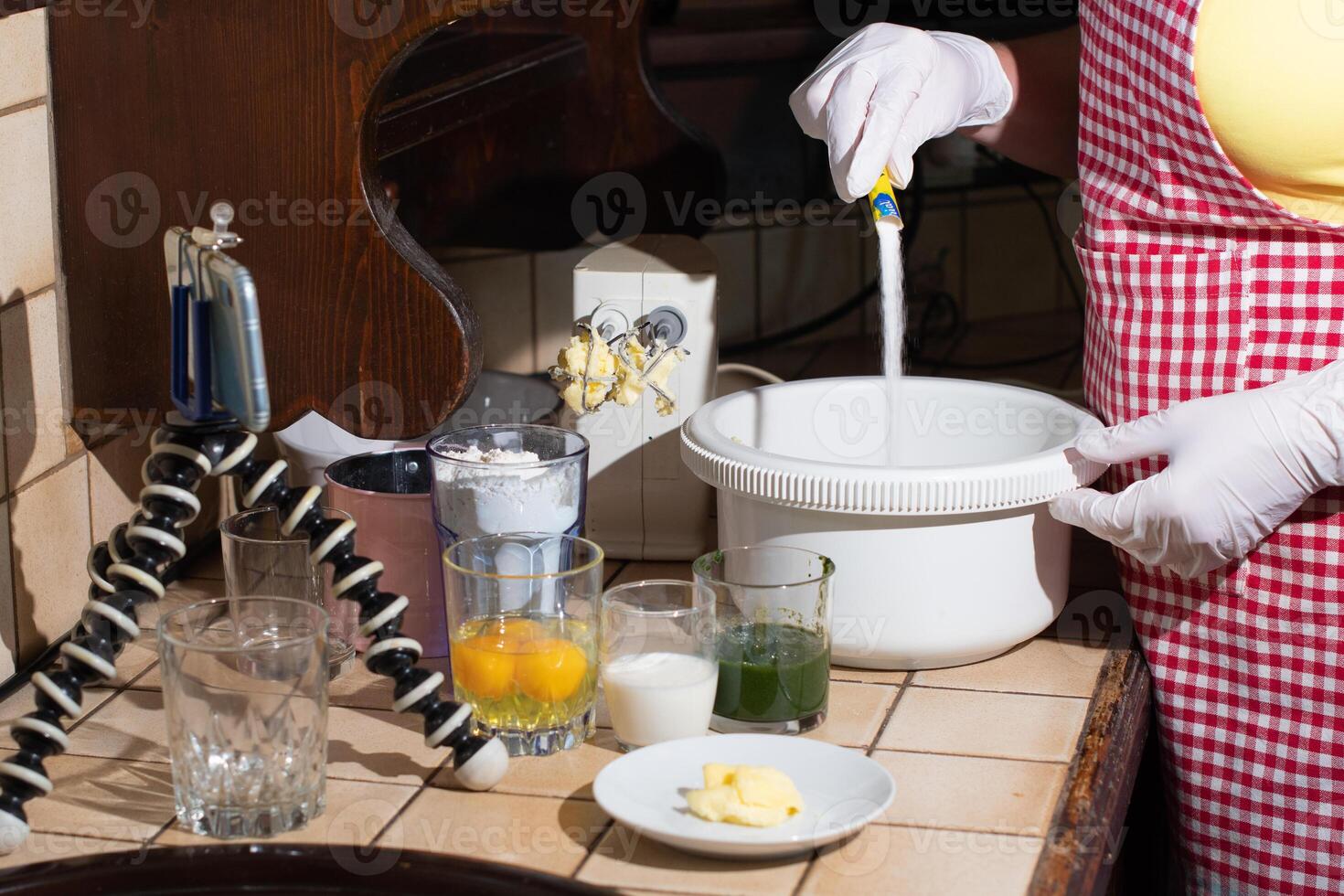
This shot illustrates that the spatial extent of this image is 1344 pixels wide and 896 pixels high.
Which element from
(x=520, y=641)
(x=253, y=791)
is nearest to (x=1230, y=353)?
(x=520, y=641)

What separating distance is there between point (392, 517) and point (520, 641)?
0.19m

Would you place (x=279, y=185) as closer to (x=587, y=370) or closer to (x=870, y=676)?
(x=587, y=370)

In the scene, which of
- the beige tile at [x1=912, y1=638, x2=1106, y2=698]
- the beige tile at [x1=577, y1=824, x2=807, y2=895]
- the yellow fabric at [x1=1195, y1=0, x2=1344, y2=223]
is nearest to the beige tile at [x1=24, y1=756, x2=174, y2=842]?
the beige tile at [x1=577, y1=824, x2=807, y2=895]

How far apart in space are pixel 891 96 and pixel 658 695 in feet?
1.47

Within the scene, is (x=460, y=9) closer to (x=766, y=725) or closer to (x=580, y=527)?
(x=580, y=527)

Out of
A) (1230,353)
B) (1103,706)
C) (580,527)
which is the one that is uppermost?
(1230,353)

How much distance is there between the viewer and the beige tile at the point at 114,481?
3.33 ft

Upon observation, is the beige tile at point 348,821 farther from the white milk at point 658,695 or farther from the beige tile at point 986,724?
the beige tile at point 986,724

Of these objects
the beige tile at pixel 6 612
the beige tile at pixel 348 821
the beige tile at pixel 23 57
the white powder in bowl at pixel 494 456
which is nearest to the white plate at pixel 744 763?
the beige tile at pixel 348 821

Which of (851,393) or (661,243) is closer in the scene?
(851,393)

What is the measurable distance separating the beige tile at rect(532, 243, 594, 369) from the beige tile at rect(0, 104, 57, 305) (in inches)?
32.2

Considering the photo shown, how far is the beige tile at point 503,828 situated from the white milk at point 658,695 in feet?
0.20

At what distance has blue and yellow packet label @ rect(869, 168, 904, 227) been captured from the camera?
36.9 inches

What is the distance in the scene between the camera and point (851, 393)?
1053mm
